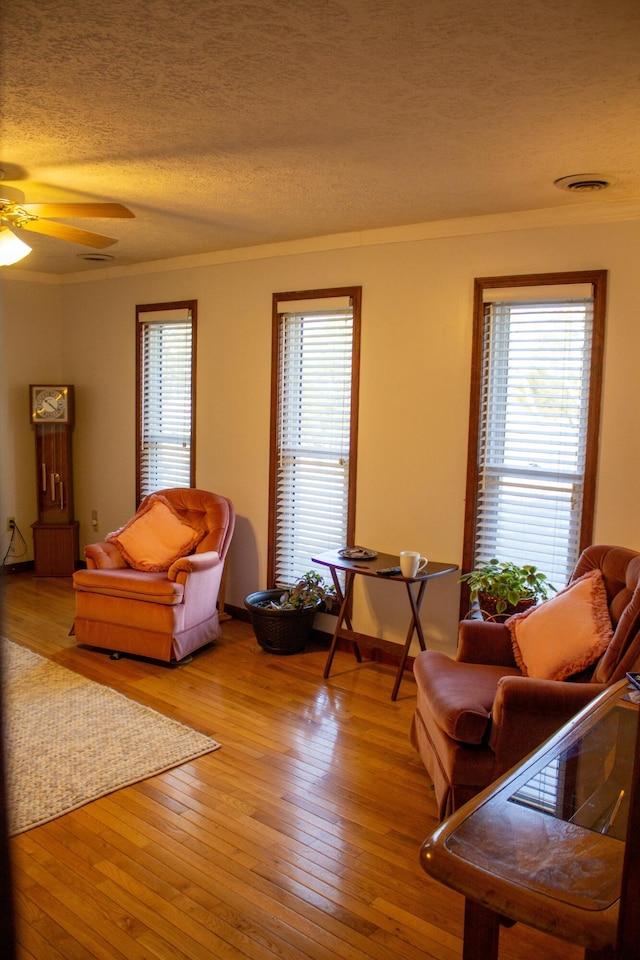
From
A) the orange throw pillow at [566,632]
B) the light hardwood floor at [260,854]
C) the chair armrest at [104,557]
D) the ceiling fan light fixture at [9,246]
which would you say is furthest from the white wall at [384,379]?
the ceiling fan light fixture at [9,246]

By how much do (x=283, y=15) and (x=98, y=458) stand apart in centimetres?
518

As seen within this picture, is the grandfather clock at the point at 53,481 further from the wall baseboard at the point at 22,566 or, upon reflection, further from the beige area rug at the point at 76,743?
the beige area rug at the point at 76,743

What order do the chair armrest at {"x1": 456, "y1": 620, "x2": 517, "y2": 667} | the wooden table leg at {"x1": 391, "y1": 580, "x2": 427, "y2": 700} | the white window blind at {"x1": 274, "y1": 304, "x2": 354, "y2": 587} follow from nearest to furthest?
the chair armrest at {"x1": 456, "y1": 620, "x2": 517, "y2": 667} < the wooden table leg at {"x1": 391, "y1": 580, "x2": 427, "y2": 700} < the white window blind at {"x1": 274, "y1": 304, "x2": 354, "y2": 587}

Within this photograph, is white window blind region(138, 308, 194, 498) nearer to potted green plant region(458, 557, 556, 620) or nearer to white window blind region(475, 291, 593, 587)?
white window blind region(475, 291, 593, 587)

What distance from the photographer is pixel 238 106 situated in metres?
2.63

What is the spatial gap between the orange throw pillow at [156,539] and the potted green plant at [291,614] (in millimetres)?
586

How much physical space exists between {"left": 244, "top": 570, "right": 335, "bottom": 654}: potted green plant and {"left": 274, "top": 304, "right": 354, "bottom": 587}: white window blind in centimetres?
29

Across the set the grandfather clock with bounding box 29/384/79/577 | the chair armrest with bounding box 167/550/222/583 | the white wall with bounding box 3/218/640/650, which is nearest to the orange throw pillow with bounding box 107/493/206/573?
the chair armrest with bounding box 167/550/222/583

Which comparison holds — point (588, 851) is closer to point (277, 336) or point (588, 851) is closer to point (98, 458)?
point (277, 336)

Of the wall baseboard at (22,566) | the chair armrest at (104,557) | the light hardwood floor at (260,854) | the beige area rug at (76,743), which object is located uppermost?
the chair armrest at (104,557)

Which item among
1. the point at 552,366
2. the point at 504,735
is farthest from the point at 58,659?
the point at 552,366

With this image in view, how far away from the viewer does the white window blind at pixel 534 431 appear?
391cm

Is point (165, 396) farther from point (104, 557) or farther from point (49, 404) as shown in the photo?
point (104, 557)

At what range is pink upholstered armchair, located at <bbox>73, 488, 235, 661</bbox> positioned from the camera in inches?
178
